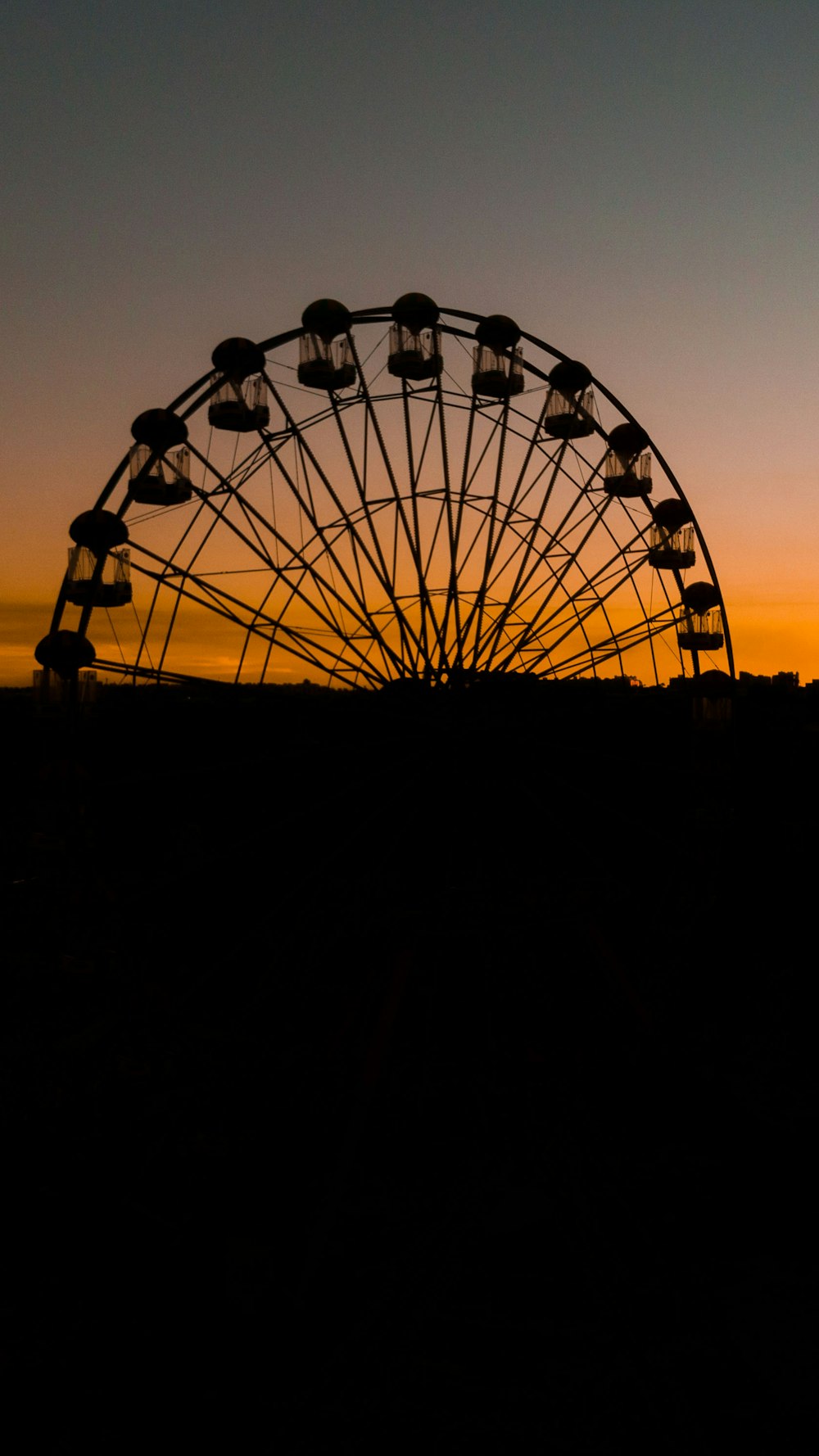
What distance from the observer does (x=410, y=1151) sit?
50.2 ft

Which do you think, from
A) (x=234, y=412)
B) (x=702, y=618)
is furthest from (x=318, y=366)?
(x=702, y=618)

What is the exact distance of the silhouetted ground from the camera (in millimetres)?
10469

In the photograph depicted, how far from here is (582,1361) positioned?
35.3 feet

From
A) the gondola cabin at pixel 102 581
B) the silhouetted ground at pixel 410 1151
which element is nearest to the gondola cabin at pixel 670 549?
the silhouetted ground at pixel 410 1151

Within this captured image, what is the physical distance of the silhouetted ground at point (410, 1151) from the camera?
10.5 m

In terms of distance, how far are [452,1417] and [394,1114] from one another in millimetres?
6314

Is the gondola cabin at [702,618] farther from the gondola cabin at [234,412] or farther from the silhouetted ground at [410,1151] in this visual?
the gondola cabin at [234,412]

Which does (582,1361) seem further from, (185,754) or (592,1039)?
(185,754)

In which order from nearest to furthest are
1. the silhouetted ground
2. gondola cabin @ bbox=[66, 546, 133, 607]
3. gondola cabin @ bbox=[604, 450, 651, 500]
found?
the silhouetted ground, gondola cabin @ bbox=[66, 546, 133, 607], gondola cabin @ bbox=[604, 450, 651, 500]

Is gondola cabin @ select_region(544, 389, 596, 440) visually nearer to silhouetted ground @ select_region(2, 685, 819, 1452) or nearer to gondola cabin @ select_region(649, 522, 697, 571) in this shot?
gondola cabin @ select_region(649, 522, 697, 571)

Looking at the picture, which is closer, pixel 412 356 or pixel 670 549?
pixel 412 356

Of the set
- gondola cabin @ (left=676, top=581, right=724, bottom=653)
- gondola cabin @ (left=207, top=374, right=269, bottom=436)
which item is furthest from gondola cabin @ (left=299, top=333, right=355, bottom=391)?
gondola cabin @ (left=676, top=581, right=724, bottom=653)

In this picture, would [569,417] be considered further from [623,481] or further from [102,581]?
[102,581]

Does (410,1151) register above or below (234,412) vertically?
below
